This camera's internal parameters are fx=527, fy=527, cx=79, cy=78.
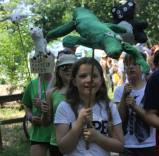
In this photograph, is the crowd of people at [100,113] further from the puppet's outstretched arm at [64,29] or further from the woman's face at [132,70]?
the puppet's outstretched arm at [64,29]

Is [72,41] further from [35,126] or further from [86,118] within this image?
[35,126]

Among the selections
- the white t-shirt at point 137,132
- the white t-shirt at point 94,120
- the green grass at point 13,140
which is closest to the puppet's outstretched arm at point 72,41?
the white t-shirt at point 94,120

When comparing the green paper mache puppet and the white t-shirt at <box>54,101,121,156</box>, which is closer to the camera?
the green paper mache puppet

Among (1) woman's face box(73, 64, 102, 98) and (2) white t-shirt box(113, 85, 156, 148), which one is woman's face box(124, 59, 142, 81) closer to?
(2) white t-shirt box(113, 85, 156, 148)

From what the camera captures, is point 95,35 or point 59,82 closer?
point 95,35

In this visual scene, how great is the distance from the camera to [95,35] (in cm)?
346

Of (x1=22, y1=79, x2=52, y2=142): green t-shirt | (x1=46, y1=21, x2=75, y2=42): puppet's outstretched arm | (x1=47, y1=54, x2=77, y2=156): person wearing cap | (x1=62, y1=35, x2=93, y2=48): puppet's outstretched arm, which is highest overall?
(x1=46, y1=21, x2=75, y2=42): puppet's outstretched arm

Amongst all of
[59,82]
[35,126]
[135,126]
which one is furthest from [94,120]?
[35,126]

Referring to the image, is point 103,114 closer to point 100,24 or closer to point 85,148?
point 85,148

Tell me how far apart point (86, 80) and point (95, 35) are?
0.32 m

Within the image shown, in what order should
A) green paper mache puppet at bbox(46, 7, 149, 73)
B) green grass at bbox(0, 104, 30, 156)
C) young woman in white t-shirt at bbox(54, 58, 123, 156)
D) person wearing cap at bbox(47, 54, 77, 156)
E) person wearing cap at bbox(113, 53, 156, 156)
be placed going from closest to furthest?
1. green paper mache puppet at bbox(46, 7, 149, 73)
2. young woman in white t-shirt at bbox(54, 58, 123, 156)
3. person wearing cap at bbox(113, 53, 156, 156)
4. person wearing cap at bbox(47, 54, 77, 156)
5. green grass at bbox(0, 104, 30, 156)

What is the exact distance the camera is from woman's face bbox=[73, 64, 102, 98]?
3557 millimetres

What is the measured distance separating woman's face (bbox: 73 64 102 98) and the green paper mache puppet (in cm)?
17

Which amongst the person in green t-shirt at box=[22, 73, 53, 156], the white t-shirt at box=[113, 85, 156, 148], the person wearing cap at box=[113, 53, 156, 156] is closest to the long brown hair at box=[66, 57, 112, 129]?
the person wearing cap at box=[113, 53, 156, 156]
